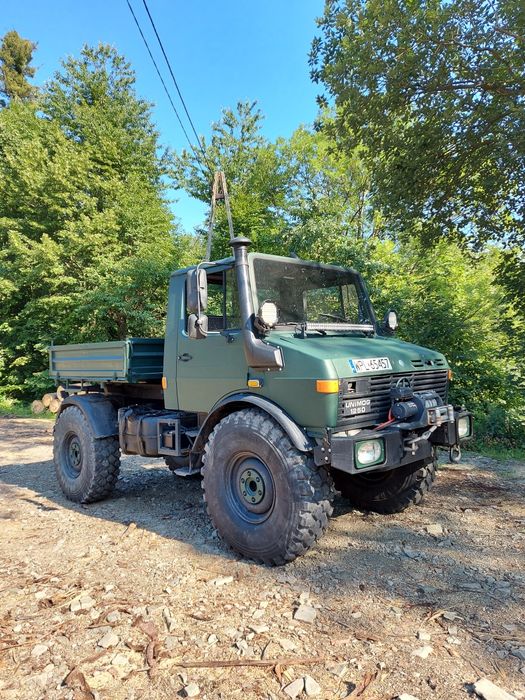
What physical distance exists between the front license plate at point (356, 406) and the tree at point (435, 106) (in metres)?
4.46

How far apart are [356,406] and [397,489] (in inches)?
57.3

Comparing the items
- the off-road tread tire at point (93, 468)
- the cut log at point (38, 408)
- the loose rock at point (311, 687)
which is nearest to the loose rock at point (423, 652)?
the loose rock at point (311, 687)

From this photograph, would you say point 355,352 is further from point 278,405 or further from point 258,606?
point 258,606

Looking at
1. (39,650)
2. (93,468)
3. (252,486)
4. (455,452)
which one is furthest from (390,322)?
(39,650)

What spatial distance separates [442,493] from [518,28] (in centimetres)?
570

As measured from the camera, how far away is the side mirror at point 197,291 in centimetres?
371

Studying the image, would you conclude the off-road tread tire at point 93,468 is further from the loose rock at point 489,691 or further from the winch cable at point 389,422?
the loose rock at point 489,691

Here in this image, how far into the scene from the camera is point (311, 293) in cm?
429

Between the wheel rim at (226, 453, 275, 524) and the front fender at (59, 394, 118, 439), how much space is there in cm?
207

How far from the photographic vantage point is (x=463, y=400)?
8406 millimetres

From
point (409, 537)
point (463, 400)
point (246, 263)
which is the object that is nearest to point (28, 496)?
point (246, 263)

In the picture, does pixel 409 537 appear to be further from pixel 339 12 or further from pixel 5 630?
pixel 339 12

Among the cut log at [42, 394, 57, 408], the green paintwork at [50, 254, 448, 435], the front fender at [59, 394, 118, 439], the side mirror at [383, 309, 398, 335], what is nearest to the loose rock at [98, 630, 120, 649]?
the green paintwork at [50, 254, 448, 435]

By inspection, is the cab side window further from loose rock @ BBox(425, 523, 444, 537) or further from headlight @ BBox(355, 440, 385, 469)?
loose rock @ BBox(425, 523, 444, 537)
